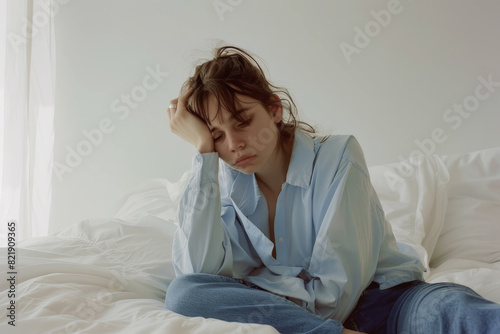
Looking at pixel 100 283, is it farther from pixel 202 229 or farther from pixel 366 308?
pixel 366 308

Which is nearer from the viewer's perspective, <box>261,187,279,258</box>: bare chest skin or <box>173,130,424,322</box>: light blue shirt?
<box>173,130,424,322</box>: light blue shirt

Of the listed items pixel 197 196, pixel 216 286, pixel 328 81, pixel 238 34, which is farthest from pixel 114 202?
pixel 216 286

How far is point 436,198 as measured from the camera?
1597 millimetres

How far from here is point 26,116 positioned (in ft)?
6.59

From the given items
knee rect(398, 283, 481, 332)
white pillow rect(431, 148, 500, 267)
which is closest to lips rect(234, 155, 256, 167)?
knee rect(398, 283, 481, 332)

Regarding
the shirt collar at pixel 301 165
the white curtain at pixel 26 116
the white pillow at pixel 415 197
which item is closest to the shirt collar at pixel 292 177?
the shirt collar at pixel 301 165

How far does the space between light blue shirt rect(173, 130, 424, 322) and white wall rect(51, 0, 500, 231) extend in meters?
0.92

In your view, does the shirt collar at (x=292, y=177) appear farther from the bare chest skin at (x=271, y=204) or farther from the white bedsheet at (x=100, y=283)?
the white bedsheet at (x=100, y=283)

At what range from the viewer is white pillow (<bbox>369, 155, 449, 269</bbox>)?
5.02 ft

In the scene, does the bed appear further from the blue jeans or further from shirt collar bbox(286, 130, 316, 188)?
shirt collar bbox(286, 130, 316, 188)

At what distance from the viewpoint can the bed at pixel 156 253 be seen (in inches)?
34.8

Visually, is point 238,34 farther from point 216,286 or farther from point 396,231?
point 216,286

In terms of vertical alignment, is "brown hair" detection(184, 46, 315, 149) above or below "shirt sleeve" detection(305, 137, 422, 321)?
above

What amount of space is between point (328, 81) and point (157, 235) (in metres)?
1.01
